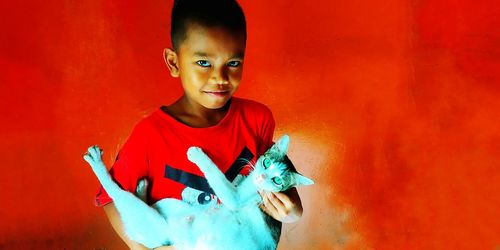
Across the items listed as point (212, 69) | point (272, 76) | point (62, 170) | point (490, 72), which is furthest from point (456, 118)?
point (62, 170)

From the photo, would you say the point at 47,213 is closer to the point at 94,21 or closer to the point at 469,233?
the point at 94,21

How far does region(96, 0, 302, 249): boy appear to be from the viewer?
5.08 ft

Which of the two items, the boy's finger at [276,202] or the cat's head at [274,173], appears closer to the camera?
the cat's head at [274,173]

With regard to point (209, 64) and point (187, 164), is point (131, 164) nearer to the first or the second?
point (187, 164)

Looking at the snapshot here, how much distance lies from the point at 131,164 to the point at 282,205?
470mm

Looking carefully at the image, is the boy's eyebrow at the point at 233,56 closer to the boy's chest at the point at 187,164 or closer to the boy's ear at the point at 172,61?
the boy's ear at the point at 172,61

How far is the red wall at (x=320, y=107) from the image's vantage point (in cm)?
168

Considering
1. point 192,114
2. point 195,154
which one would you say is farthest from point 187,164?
point 192,114

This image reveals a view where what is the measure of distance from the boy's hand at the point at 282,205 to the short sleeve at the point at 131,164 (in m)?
0.37

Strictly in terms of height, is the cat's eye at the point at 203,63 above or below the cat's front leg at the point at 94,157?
above

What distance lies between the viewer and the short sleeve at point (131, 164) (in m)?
1.56

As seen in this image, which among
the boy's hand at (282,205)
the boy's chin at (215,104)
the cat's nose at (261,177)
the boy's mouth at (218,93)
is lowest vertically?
the boy's hand at (282,205)

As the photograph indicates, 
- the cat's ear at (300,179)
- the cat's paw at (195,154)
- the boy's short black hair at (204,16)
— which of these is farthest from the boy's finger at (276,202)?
the boy's short black hair at (204,16)

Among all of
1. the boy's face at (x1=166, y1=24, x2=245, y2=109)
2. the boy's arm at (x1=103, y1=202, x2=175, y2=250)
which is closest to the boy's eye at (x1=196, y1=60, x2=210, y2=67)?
the boy's face at (x1=166, y1=24, x2=245, y2=109)
